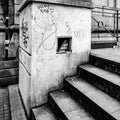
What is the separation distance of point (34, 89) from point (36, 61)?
0.61 metres

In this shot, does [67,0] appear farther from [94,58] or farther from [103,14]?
[103,14]

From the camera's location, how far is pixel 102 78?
9.29ft

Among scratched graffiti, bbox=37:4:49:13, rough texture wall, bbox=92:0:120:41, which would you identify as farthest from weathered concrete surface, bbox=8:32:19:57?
rough texture wall, bbox=92:0:120:41

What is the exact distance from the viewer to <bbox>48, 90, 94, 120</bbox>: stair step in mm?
2475

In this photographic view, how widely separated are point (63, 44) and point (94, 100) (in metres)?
1.54

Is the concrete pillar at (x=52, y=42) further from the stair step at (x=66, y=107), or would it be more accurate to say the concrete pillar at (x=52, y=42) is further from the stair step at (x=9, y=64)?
the stair step at (x=9, y=64)

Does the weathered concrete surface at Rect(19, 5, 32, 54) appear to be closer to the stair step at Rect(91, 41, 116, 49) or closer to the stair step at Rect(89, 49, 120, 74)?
the stair step at Rect(89, 49, 120, 74)

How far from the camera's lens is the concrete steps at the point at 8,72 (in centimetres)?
569

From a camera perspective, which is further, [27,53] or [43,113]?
[27,53]

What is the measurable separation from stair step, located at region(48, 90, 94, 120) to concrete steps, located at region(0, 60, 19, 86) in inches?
118

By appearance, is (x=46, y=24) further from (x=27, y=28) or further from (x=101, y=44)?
(x=101, y=44)

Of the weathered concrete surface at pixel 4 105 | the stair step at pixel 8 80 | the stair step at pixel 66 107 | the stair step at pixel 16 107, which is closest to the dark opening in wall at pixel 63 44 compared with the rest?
the stair step at pixel 66 107

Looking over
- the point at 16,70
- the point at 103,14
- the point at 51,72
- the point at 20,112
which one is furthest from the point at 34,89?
the point at 103,14

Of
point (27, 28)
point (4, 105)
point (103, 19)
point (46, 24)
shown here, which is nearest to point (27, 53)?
point (27, 28)
